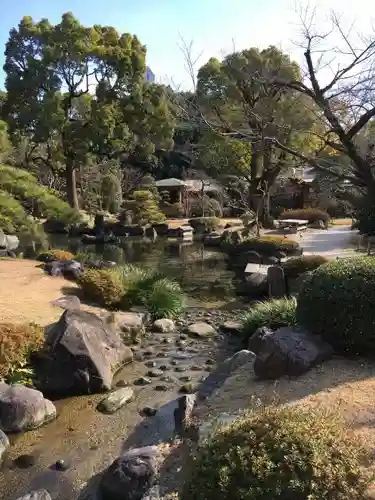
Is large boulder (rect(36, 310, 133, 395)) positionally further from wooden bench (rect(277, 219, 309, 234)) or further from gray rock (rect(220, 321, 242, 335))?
wooden bench (rect(277, 219, 309, 234))

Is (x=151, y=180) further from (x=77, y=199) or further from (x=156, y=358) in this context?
(x=156, y=358)

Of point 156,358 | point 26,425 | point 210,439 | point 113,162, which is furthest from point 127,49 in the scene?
point 210,439

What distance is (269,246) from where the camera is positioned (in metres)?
17.0

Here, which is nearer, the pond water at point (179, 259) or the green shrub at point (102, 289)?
the green shrub at point (102, 289)

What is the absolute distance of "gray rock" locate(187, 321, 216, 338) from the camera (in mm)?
8945

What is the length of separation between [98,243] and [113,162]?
393 inches

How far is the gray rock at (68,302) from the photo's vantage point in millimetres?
9258

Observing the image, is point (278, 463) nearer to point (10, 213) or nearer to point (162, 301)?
point (10, 213)

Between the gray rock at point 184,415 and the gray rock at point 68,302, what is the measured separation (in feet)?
14.2

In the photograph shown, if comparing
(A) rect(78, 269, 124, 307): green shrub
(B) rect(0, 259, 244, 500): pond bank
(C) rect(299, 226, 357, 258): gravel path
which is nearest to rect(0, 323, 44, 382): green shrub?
(B) rect(0, 259, 244, 500): pond bank

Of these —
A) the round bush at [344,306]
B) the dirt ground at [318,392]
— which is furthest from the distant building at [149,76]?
the dirt ground at [318,392]

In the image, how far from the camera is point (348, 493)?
252 cm

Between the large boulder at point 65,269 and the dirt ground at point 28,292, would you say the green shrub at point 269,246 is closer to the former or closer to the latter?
the large boulder at point 65,269

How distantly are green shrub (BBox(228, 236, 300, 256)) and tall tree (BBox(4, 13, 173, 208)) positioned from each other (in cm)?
1166
